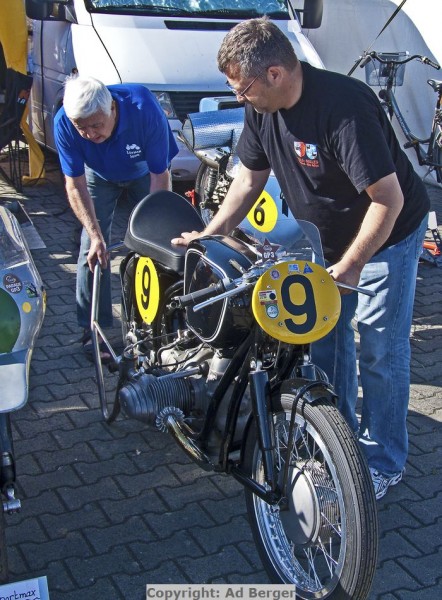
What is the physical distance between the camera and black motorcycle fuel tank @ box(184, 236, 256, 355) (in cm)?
306

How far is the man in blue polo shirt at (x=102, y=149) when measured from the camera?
4.13 meters

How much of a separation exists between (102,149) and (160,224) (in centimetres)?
87

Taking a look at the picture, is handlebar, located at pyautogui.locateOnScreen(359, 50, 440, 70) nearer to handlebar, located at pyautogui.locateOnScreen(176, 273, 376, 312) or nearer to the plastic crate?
the plastic crate

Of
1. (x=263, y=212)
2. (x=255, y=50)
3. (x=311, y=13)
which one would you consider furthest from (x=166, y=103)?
(x=255, y=50)

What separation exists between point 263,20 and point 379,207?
79 cm

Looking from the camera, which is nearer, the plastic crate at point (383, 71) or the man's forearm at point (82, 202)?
the man's forearm at point (82, 202)

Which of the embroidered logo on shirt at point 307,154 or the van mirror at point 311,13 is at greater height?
the van mirror at point 311,13

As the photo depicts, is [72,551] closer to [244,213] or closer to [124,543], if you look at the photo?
[124,543]

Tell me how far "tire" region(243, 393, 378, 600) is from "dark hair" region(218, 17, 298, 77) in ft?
3.68

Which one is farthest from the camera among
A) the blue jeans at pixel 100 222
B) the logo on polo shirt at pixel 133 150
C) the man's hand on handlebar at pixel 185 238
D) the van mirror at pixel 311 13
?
the van mirror at pixel 311 13

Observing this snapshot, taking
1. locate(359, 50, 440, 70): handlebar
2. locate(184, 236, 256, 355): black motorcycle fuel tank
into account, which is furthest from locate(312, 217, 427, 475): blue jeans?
locate(359, 50, 440, 70): handlebar

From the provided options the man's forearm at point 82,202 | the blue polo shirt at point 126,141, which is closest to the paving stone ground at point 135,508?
the man's forearm at point 82,202

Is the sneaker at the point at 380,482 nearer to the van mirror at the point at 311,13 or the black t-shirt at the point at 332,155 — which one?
the black t-shirt at the point at 332,155

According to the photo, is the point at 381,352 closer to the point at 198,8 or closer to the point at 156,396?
the point at 156,396
